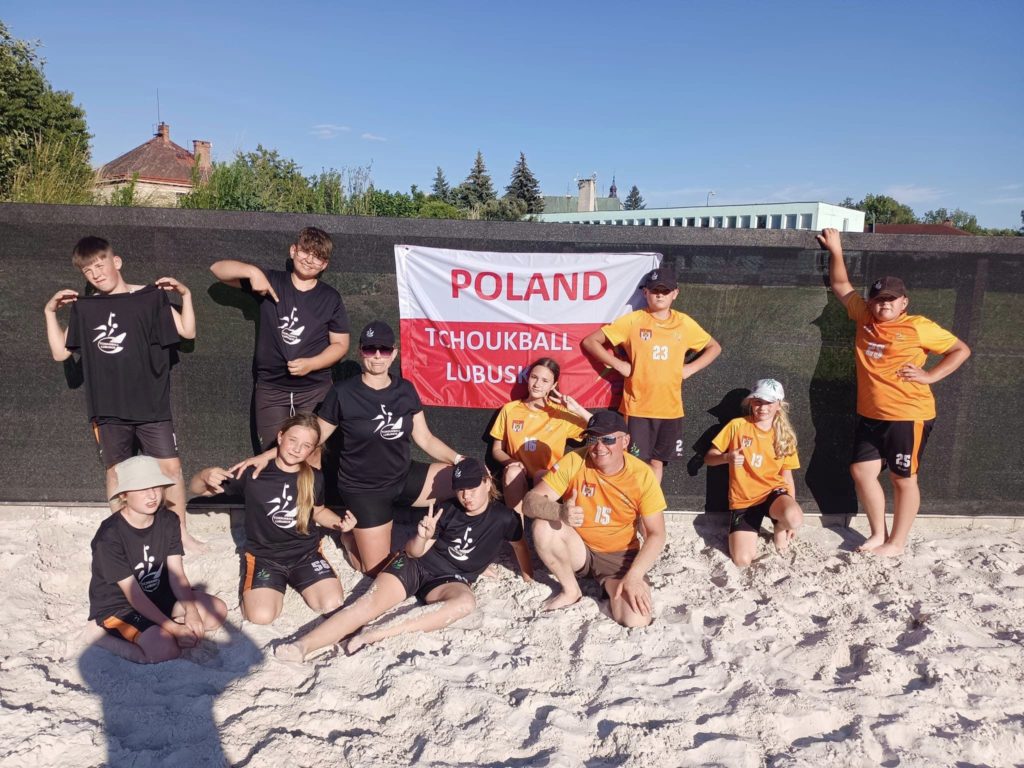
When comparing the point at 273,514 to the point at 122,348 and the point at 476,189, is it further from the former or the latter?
the point at 476,189

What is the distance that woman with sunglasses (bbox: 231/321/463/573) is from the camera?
→ 159 inches

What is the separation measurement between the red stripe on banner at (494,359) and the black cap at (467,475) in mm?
1067

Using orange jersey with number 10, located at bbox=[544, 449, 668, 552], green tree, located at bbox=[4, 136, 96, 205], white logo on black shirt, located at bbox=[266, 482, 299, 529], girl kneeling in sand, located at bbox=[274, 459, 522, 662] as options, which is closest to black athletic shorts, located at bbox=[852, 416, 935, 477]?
orange jersey with number 10, located at bbox=[544, 449, 668, 552]

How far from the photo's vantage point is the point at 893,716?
2920mm

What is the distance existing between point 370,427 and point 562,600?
1447 mm

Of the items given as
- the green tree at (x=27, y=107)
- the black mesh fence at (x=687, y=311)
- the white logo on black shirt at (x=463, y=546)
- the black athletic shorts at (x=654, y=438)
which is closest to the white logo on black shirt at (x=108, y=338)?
the black mesh fence at (x=687, y=311)

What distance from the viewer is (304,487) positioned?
386 cm

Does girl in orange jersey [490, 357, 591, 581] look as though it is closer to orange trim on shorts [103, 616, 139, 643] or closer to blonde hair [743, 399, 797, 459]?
blonde hair [743, 399, 797, 459]

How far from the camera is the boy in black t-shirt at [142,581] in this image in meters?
3.34

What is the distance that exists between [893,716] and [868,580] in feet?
4.46

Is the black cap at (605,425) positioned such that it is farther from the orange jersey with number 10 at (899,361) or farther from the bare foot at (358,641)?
the orange jersey with number 10 at (899,361)

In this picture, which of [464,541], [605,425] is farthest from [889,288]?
[464,541]

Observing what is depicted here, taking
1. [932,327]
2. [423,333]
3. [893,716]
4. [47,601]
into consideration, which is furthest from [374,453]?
[932,327]

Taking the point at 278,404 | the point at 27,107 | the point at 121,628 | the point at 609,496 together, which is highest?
the point at 27,107
